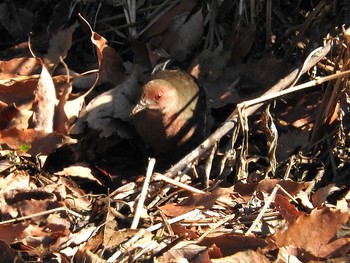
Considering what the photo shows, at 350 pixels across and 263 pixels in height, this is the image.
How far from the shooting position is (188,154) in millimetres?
3826

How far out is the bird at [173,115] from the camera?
169 inches

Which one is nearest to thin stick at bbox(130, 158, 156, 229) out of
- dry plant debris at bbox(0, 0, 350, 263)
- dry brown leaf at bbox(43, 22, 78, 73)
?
dry plant debris at bbox(0, 0, 350, 263)

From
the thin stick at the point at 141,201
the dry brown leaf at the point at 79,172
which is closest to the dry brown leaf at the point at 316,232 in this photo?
the thin stick at the point at 141,201

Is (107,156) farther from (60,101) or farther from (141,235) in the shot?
(141,235)

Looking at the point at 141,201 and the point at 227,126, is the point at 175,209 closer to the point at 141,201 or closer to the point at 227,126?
the point at 141,201

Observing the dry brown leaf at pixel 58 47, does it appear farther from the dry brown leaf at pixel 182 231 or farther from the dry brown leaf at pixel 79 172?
the dry brown leaf at pixel 182 231

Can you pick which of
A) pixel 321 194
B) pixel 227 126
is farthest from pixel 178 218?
pixel 321 194

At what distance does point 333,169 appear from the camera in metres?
3.90

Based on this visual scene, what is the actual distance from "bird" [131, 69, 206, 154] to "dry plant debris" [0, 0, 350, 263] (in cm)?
13

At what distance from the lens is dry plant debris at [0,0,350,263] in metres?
3.28

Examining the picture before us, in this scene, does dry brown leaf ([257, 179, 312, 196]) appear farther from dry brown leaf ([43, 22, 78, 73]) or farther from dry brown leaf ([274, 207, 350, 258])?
dry brown leaf ([43, 22, 78, 73])

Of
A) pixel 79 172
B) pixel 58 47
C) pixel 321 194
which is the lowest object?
pixel 79 172

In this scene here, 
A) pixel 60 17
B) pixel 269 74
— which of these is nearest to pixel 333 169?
pixel 269 74

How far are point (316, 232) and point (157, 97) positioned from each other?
1482 millimetres
